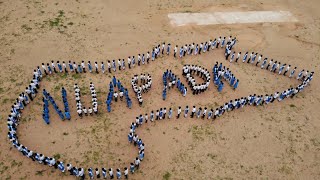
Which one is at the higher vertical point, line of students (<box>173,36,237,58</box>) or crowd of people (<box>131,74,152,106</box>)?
line of students (<box>173,36,237,58</box>)

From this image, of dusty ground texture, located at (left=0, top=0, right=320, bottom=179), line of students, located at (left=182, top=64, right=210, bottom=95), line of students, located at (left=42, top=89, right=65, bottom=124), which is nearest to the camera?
dusty ground texture, located at (left=0, top=0, right=320, bottom=179)

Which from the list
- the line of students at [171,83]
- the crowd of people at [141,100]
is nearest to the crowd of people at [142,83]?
the crowd of people at [141,100]

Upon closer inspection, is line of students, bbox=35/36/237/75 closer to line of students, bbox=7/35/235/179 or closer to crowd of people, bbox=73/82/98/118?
line of students, bbox=7/35/235/179

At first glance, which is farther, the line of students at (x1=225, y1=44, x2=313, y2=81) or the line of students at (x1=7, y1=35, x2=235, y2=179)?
the line of students at (x1=225, y1=44, x2=313, y2=81)

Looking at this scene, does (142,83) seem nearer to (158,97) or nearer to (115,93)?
(158,97)

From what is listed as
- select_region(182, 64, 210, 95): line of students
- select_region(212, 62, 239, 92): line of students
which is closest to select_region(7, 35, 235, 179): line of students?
select_region(182, 64, 210, 95): line of students

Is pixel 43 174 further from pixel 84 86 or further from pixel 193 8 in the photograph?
pixel 193 8

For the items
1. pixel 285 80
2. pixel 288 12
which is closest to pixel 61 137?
pixel 285 80
